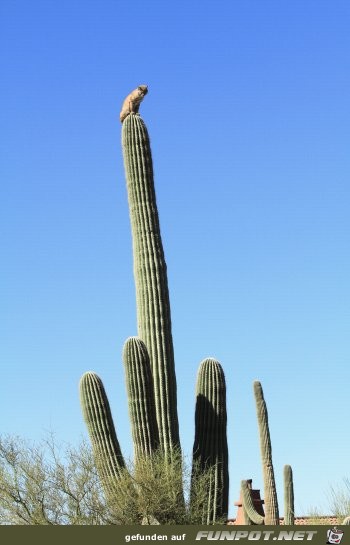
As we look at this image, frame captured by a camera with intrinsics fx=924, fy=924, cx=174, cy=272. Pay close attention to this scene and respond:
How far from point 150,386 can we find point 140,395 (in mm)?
350

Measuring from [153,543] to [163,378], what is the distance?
668 cm

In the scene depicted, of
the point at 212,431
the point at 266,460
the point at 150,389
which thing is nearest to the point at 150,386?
the point at 150,389

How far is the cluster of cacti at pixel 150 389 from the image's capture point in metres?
21.2

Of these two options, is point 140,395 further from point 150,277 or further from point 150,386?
point 150,277

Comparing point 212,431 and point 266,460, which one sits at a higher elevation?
point 266,460

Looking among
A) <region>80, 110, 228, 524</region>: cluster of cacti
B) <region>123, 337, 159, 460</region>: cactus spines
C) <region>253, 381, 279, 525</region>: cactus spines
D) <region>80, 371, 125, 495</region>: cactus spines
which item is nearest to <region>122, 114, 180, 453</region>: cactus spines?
<region>80, 110, 228, 524</region>: cluster of cacti

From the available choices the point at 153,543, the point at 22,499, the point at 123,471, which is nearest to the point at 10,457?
the point at 22,499

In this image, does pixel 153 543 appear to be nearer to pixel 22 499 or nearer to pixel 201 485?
pixel 201 485

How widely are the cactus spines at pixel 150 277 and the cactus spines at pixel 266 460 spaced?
481 cm

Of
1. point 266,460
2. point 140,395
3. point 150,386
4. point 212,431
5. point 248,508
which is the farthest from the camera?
point 248,508

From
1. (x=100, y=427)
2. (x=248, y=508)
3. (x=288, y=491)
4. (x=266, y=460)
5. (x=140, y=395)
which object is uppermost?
(x=140, y=395)

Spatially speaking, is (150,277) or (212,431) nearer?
(212,431)

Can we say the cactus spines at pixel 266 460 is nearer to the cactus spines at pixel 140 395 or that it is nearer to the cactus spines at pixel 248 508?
the cactus spines at pixel 248 508

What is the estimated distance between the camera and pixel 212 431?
72.7 feet
